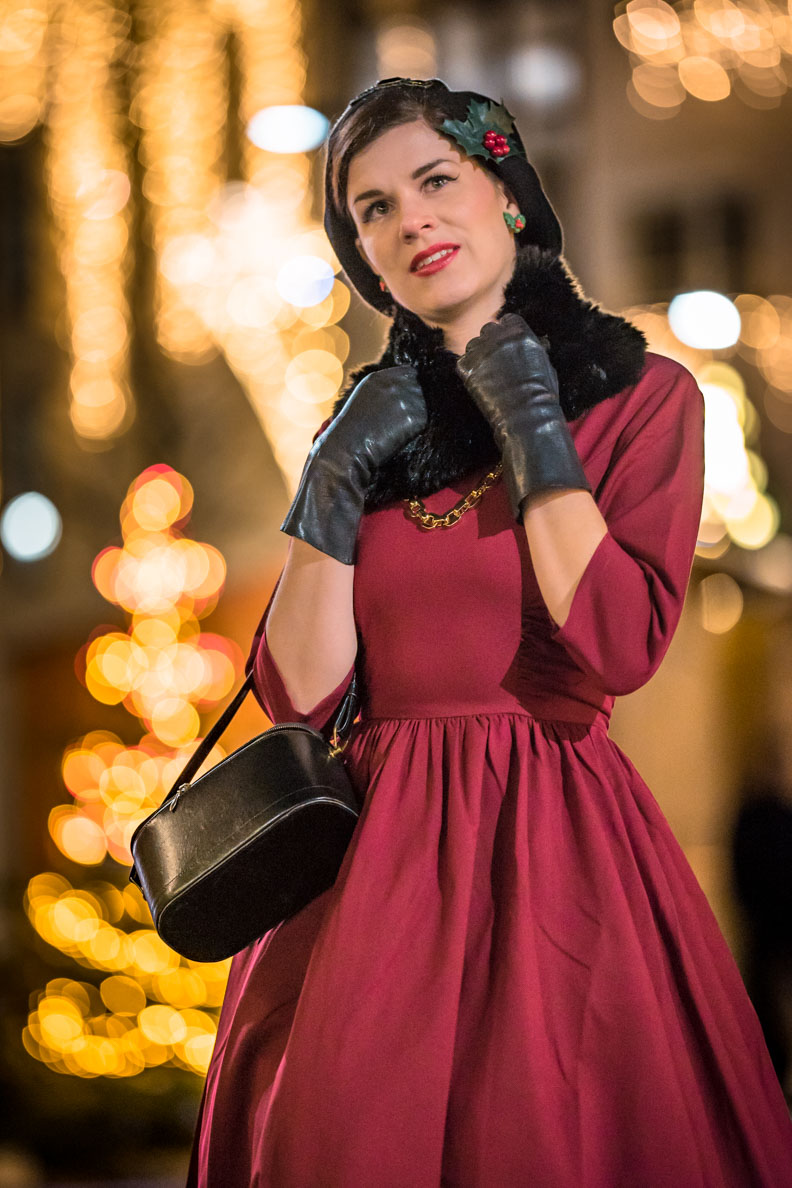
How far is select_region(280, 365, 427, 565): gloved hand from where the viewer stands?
946 millimetres

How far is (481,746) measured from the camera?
0.90m

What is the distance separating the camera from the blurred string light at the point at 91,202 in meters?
3.32

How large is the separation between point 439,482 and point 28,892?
271 centimetres

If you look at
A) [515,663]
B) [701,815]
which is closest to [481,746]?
[515,663]

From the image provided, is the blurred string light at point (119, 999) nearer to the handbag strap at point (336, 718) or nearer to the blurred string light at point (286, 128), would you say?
the handbag strap at point (336, 718)

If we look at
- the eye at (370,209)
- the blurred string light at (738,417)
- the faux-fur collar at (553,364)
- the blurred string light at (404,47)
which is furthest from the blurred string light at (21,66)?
the faux-fur collar at (553,364)

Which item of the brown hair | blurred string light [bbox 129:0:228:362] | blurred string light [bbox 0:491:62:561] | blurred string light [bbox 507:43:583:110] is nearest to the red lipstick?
the brown hair

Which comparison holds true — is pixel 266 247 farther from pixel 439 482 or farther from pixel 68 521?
pixel 439 482

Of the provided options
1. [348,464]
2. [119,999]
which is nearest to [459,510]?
[348,464]

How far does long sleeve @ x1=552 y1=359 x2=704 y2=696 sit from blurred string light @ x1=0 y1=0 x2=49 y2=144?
278 cm

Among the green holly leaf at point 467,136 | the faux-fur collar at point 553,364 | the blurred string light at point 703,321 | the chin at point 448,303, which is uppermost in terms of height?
the blurred string light at point 703,321

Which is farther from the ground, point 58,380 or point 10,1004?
point 58,380

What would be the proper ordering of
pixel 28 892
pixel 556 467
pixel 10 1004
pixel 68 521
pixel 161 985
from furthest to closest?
1. pixel 68 521
2. pixel 28 892
3. pixel 10 1004
4. pixel 161 985
5. pixel 556 467

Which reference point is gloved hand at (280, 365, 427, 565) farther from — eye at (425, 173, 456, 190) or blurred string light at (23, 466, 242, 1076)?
blurred string light at (23, 466, 242, 1076)
